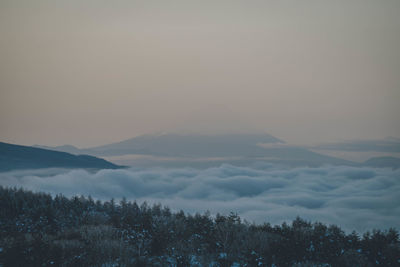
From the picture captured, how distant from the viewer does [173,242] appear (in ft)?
35.5

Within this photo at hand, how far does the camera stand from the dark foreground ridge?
30.6ft

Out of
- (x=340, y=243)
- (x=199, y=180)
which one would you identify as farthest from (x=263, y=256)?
(x=199, y=180)

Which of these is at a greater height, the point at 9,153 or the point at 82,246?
the point at 9,153

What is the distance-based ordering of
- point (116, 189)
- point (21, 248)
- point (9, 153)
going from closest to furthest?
point (21, 248)
point (116, 189)
point (9, 153)

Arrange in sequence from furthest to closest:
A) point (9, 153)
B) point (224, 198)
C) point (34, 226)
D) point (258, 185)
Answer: point (9, 153)
point (258, 185)
point (224, 198)
point (34, 226)

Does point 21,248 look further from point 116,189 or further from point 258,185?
point 258,185

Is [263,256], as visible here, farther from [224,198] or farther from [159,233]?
[224,198]

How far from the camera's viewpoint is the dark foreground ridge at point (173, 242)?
30.6 feet

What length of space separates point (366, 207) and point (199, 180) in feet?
120

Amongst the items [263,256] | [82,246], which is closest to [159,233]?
[82,246]

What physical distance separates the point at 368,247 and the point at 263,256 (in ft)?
11.3

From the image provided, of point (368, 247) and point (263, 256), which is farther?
point (368, 247)

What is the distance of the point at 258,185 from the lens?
75688 millimetres

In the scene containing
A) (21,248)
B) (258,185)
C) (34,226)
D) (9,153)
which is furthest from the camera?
(9,153)
